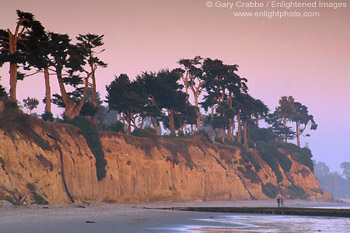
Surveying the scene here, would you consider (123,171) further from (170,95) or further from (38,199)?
(170,95)

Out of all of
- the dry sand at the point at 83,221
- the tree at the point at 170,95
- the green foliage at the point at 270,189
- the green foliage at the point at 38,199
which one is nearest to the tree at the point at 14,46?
the green foliage at the point at 38,199

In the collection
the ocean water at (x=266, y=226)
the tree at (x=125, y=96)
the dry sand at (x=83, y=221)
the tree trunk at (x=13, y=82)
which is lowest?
the ocean water at (x=266, y=226)

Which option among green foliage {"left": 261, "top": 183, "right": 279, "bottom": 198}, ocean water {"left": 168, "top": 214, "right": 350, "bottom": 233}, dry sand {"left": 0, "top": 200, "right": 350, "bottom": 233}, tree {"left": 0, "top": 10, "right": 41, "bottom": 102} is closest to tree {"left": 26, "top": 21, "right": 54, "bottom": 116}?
tree {"left": 0, "top": 10, "right": 41, "bottom": 102}

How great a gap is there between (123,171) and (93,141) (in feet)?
20.1

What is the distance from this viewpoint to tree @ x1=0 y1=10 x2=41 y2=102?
5302 cm

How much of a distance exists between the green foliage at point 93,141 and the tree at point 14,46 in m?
10.7

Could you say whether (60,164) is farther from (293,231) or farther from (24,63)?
(293,231)

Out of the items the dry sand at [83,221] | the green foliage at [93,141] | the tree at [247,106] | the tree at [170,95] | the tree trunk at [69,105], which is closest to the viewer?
the dry sand at [83,221]

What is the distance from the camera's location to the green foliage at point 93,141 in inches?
2427

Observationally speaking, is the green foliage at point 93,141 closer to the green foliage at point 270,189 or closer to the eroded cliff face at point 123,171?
the eroded cliff face at point 123,171

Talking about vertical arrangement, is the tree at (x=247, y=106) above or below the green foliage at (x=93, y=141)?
above

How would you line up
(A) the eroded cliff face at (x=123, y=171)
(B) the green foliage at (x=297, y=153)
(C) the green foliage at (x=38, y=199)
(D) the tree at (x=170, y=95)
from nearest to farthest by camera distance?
(C) the green foliage at (x=38, y=199)
(A) the eroded cliff face at (x=123, y=171)
(D) the tree at (x=170, y=95)
(B) the green foliage at (x=297, y=153)

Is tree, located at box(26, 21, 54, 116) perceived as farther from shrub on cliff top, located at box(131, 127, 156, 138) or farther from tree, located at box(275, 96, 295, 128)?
A: tree, located at box(275, 96, 295, 128)

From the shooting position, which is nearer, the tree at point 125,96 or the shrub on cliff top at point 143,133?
the shrub on cliff top at point 143,133
